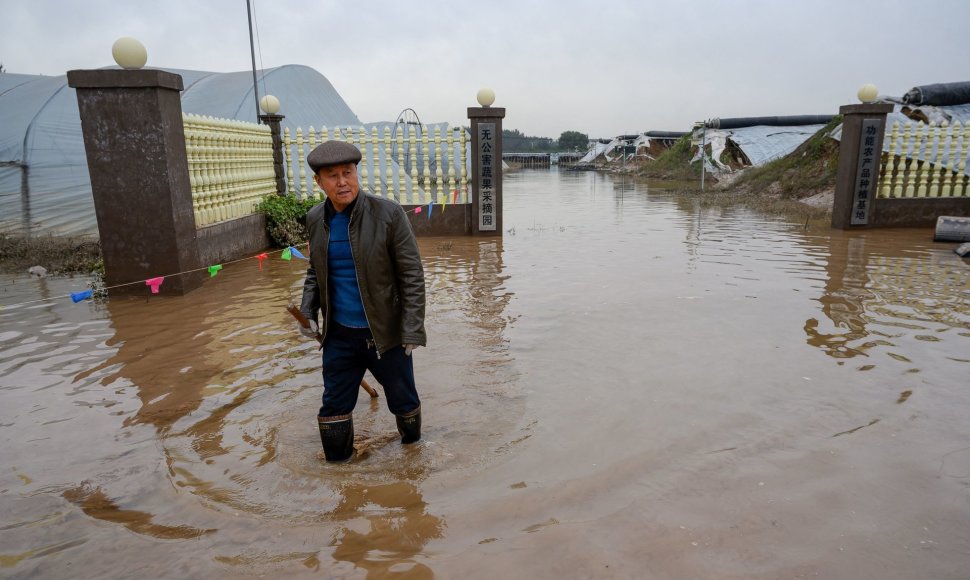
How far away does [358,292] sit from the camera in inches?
127

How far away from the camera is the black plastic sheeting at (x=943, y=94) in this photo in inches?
634

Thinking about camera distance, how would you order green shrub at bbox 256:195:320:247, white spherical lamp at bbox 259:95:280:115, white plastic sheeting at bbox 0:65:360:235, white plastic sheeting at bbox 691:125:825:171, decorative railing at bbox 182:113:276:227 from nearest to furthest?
1. decorative railing at bbox 182:113:276:227
2. green shrub at bbox 256:195:320:247
3. white plastic sheeting at bbox 0:65:360:235
4. white spherical lamp at bbox 259:95:280:115
5. white plastic sheeting at bbox 691:125:825:171

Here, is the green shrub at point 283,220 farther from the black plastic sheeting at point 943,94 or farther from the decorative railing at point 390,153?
the black plastic sheeting at point 943,94

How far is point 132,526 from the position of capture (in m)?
2.81

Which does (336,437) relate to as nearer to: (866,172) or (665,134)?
(866,172)

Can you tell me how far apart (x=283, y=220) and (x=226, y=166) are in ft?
5.40

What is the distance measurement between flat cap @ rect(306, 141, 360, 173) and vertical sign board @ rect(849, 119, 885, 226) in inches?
474

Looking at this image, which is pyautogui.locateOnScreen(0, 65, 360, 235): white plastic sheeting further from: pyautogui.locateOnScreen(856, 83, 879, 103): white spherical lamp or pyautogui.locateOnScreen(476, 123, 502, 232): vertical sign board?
pyautogui.locateOnScreen(856, 83, 879, 103): white spherical lamp

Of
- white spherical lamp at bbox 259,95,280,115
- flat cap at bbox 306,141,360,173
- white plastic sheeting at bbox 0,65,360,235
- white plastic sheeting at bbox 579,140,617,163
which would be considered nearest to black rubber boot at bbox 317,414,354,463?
flat cap at bbox 306,141,360,173

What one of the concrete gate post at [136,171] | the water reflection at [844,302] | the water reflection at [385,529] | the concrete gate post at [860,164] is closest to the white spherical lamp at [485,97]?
the concrete gate post at [136,171]

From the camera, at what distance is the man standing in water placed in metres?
3.13

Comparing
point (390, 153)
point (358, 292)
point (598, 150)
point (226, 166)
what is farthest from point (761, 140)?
point (598, 150)

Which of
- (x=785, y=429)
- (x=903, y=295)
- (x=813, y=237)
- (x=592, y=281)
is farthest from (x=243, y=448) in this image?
(x=813, y=237)

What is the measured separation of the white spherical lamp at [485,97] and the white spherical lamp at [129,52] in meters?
6.05
